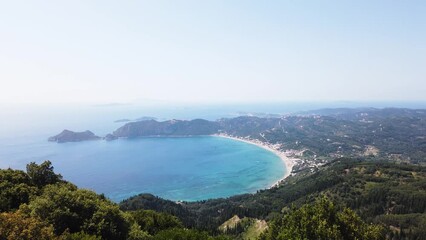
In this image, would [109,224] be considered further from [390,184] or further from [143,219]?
[390,184]

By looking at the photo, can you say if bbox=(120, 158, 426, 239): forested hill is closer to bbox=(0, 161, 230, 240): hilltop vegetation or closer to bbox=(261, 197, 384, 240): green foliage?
bbox=(261, 197, 384, 240): green foliage

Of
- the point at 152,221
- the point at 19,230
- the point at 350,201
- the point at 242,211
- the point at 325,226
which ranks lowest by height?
the point at 242,211

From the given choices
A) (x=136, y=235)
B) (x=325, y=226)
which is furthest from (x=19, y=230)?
(x=325, y=226)

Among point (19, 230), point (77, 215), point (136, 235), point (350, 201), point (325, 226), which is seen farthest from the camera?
point (350, 201)

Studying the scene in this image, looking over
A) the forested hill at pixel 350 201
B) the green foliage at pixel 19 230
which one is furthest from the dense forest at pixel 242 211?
the forested hill at pixel 350 201

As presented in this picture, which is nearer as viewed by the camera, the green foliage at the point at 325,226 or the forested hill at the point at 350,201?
the green foliage at the point at 325,226

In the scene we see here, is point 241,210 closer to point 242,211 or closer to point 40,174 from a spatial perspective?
point 242,211

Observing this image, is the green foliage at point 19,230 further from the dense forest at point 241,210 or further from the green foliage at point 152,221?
the green foliage at point 152,221

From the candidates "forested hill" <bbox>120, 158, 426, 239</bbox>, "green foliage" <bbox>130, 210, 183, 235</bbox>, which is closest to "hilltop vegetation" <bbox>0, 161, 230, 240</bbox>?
"green foliage" <bbox>130, 210, 183, 235</bbox>
